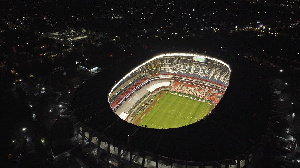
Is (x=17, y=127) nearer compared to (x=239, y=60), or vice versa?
(x=17, y=127)

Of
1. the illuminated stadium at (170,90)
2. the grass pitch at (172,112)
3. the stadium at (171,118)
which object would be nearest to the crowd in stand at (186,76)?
the illuminated stadium at (170,90)

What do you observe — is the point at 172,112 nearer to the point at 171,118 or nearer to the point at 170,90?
the point at 171,118

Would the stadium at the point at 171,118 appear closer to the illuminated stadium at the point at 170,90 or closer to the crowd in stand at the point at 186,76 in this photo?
the illuminated stadium at the point at 170,90

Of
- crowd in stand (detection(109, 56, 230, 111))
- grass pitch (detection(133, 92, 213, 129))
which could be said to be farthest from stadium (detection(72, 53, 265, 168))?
crowd in stand (detection(109, 56, 230, 111))

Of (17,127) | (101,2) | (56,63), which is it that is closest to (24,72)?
(56,63)

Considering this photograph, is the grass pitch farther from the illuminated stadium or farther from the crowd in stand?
the crowd in stand

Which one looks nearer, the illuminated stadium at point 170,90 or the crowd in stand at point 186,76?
the illuminated stadium at point 170,90

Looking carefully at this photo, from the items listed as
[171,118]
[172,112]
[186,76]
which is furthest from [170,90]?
[171,118]

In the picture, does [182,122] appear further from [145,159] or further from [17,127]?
[17,127]
